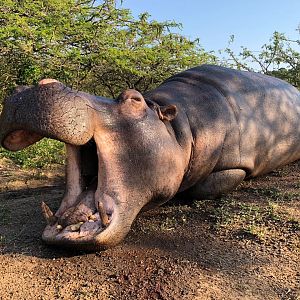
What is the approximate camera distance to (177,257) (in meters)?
2.97

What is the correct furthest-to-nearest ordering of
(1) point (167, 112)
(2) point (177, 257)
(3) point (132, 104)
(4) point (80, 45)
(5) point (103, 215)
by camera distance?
(4) point (80, 45) < (1) point (167, 112) < (3) point (132, 104) < (2) point (177, 257) < (5) point (103, 215)

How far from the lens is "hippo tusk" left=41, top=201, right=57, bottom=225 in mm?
2902

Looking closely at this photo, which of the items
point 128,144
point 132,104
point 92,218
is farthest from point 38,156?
point 92,218

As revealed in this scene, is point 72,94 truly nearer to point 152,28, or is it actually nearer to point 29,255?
point 29,255

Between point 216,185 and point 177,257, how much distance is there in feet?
4.07

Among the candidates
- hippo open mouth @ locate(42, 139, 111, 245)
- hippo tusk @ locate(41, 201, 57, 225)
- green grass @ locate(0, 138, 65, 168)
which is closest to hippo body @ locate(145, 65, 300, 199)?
hippo open mouth @ locate(42, 139, 111, 245)

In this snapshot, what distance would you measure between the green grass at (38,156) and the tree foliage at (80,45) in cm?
173

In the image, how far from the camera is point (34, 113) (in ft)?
8.67

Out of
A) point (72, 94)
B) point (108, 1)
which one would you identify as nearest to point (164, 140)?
point (72, 94)

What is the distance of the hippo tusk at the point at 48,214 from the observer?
2.90 metres

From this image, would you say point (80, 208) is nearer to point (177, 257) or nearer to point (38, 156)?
point (177, 257)

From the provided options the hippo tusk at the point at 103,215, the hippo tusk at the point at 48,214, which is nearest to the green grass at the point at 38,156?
the hippo tusk at the point at 48,214

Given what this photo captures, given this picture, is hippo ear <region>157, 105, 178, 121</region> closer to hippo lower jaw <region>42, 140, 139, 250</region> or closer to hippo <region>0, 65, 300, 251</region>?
hippo <region>0, 65, 300, 251</region>

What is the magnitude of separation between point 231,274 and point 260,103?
2.32 m
